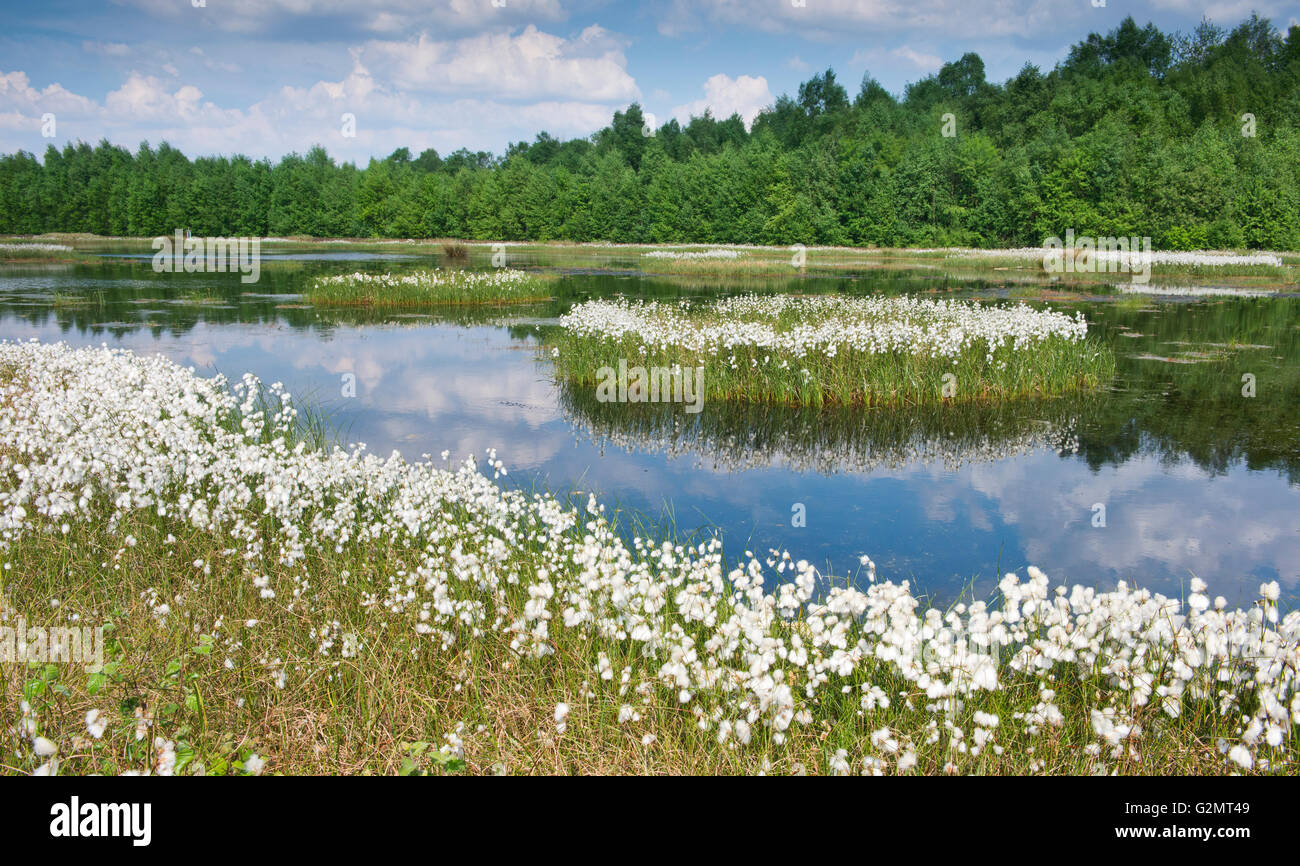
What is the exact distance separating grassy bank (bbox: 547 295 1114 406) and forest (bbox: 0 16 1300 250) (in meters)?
52.4

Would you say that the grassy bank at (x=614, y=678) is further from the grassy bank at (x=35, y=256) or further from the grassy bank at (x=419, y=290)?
the grassy bank at (x=35, y=256)

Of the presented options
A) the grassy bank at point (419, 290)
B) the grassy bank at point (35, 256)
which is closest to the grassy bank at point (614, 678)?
the grassy bank at point (419, 290)

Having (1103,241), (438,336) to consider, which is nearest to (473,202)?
(1103,241)

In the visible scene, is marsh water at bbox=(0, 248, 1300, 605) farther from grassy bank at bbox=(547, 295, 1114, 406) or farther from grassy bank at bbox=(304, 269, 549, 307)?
grassy bank at bbox=(304, 269, 549, 307)

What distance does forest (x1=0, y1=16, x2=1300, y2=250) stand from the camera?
62.3 m

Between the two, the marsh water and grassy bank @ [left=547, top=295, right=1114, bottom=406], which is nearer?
the marsh water

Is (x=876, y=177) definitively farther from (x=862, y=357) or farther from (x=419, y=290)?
(x=862, y=357)

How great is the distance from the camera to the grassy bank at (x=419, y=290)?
31344 mm

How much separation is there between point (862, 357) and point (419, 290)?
69.8 ft

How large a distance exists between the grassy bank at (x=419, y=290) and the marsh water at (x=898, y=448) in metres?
5.62

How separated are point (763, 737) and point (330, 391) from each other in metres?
14.0

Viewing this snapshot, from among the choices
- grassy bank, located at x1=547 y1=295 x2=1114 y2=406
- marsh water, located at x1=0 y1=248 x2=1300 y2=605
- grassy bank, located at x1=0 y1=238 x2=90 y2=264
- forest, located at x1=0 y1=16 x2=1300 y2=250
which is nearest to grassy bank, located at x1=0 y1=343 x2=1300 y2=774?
marsh water, located at x1=0 y1=248 x2=1300 y2=605
